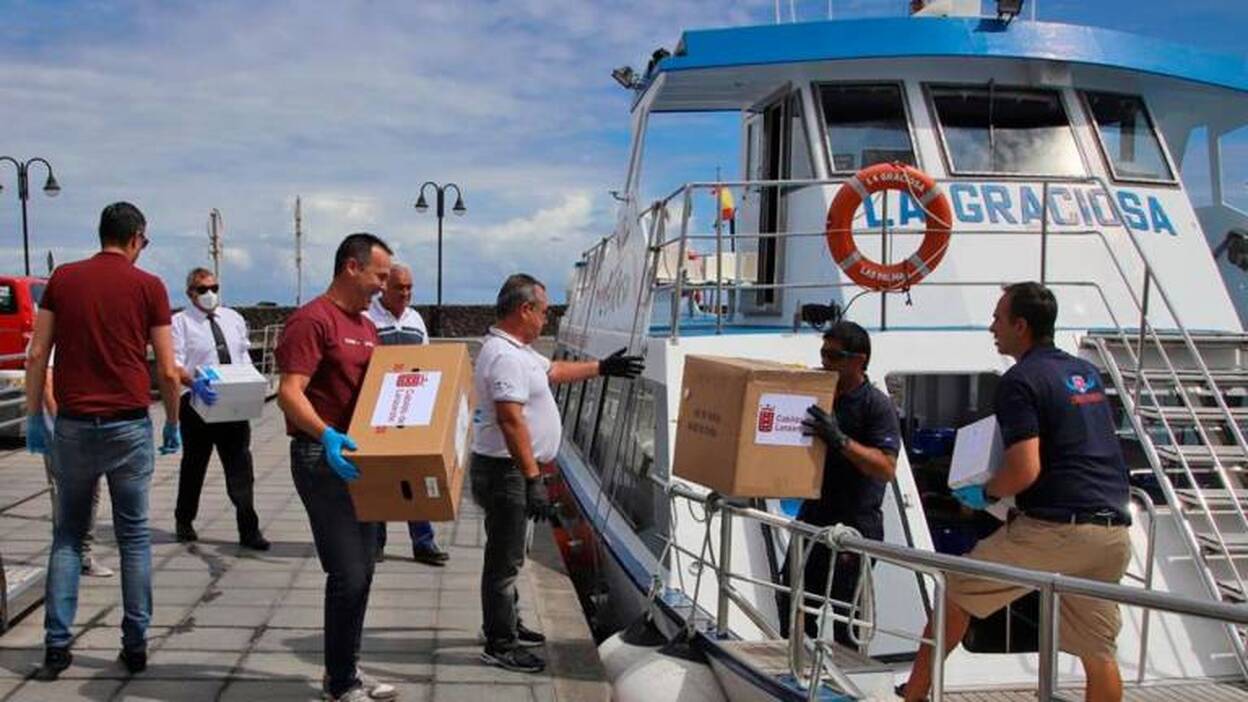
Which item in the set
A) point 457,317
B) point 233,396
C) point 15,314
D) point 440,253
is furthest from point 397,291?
point 457,317

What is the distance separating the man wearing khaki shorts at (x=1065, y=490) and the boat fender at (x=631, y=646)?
136 centimetres

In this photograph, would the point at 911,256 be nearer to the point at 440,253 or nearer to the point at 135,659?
the point at 135,659

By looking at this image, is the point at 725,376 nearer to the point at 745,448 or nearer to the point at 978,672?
the point at 745,448

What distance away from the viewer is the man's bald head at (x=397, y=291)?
6754mm

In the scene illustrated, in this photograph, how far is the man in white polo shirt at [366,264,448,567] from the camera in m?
6.72

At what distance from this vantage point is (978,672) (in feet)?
15.5

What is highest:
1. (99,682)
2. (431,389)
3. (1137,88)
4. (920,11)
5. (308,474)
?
(920,11)

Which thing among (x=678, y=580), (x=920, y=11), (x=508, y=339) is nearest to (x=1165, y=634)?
(x=678, y=580)

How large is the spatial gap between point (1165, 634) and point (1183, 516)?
57 cm

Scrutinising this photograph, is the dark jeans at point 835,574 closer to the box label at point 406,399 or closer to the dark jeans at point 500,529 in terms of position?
the dark jeans at point 500,529

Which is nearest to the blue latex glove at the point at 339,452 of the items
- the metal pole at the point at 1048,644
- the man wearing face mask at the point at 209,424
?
the metal pole at the point at 1048,644

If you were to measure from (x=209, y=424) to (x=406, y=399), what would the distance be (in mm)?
3525

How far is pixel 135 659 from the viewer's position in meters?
4.73

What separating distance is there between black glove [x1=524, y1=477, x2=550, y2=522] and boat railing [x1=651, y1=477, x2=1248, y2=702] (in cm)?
56
